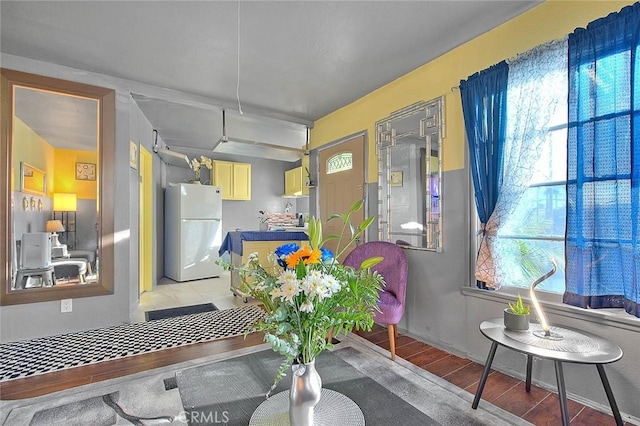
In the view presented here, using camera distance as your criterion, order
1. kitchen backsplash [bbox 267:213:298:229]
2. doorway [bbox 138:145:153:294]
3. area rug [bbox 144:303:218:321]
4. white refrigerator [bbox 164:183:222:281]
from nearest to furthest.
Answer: area rug [bbox 144:303:218:321]
doorway [bbox 138:145:153:294]
white refrigerator [bbox 164:183:222:281]
kitchen backsplash [bbox 267:213:298:229]

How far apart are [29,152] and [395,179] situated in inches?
136

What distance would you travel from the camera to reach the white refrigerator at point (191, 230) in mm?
4996

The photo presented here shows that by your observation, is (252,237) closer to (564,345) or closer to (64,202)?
(64,202)

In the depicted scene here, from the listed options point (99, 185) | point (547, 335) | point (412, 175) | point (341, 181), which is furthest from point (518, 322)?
point (99, 185)

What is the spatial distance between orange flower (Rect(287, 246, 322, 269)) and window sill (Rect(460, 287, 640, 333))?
5.79 feet

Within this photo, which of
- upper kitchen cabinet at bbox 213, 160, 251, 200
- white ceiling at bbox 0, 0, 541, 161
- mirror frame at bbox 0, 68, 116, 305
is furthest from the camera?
upper kitchen cabinet at bbox 213, 160, 251, 200

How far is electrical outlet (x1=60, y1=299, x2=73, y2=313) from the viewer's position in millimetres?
2764

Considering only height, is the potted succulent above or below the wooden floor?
above

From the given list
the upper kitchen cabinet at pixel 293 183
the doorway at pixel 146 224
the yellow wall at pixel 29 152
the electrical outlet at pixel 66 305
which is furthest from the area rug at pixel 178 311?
the upper kitchen cabinet at pixel 293 183

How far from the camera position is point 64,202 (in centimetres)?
283

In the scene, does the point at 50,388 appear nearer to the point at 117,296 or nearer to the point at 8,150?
the point at 117,296

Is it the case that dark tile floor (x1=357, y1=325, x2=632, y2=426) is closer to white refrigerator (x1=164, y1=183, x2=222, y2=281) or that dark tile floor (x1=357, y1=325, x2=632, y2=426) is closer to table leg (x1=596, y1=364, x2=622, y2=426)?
table leg (x1=596, y1=364, x2=622, y2=426)

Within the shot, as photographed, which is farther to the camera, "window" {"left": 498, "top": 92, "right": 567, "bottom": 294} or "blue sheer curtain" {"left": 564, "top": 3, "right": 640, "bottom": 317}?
"window" {"left": 498, "top": 92, "right": 567, "bottom": 294}

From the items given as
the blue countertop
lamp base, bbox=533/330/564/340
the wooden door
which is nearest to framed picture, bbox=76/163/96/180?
the blue countertop
